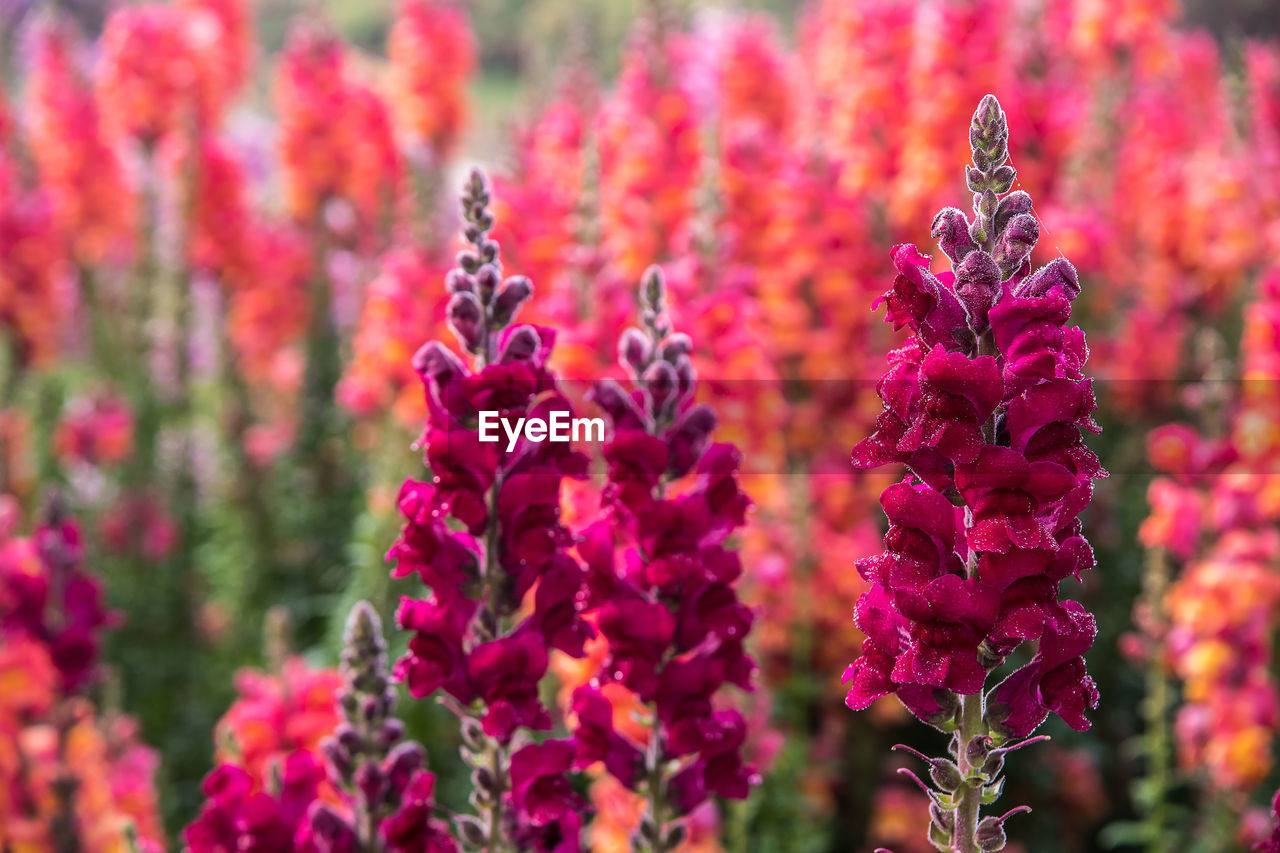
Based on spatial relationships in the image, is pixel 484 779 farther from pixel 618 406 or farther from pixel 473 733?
pixel 618 406

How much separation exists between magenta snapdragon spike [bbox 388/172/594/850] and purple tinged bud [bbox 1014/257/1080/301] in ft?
2.37

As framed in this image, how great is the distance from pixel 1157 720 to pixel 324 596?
3835mm

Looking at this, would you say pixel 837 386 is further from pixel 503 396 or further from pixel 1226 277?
pixel 503 396

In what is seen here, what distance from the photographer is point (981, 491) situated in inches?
55.0

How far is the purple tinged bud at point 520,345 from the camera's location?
182 centimetres

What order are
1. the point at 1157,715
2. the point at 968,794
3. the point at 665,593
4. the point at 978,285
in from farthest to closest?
1. the point at 1157,715
2. the point at 665,593
3. the point at 968,794
4. the point at 978,285

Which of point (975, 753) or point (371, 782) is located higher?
point (975, 753)

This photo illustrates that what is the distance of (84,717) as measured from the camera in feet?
10.1

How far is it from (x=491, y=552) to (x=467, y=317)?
1.19 ft

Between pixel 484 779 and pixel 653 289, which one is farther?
pixel 653 289

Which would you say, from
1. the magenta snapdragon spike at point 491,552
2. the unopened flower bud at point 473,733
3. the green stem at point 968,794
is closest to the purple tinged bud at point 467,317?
the magenta snapdragon spike at point 491,552

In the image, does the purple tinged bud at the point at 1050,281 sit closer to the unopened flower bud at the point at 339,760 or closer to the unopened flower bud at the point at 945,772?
the unopened flower bud at the point at 945,772

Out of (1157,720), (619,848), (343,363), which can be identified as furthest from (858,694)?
(343,363)

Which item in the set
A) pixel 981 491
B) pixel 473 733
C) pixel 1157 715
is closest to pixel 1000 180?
pixel 981 491
